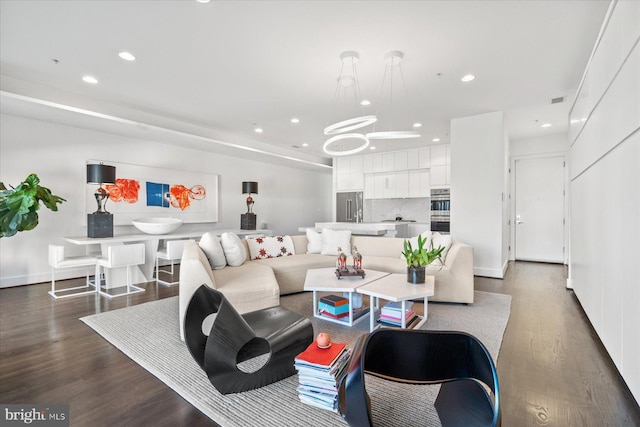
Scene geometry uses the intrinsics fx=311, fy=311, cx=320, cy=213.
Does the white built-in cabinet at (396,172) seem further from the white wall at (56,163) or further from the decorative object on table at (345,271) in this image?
the decorative object on table at (345,271)

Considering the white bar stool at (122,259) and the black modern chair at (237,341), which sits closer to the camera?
the black modern chair at (237,341)

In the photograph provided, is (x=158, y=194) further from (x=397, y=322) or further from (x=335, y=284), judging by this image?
(x=397, y=322)

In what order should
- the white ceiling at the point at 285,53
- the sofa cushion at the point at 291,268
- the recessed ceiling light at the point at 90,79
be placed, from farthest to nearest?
1. the sofa cushion at the point at 291,268
2. the recessed ceiling light at the point at 90,79
3. the white ceiling at the point at 285,53

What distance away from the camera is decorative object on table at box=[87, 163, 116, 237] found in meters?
4.32

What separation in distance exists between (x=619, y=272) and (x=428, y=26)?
2331 millimetres

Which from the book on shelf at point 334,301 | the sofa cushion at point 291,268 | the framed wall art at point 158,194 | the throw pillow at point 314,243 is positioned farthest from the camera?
the framed wall art at point 158,194

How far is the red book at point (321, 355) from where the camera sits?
160 cm

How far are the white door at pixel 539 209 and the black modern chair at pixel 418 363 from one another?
6712 millimetres

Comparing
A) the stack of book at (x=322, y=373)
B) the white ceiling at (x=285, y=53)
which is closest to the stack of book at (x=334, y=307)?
the stack of book at (x=322, y=373)

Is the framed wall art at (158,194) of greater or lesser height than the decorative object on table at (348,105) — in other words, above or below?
below

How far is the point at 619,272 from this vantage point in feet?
6.46

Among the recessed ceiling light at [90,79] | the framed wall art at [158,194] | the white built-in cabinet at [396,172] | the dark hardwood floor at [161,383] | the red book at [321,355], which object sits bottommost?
the dark hardwood floor at [161,383]

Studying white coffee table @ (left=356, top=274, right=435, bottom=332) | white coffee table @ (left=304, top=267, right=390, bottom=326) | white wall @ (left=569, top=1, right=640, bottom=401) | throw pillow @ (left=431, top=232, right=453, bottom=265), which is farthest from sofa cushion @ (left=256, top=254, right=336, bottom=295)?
white wall @ (left=569, top=1, right=640, bottom=401)

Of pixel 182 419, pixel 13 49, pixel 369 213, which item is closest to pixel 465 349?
pixel 182 419
